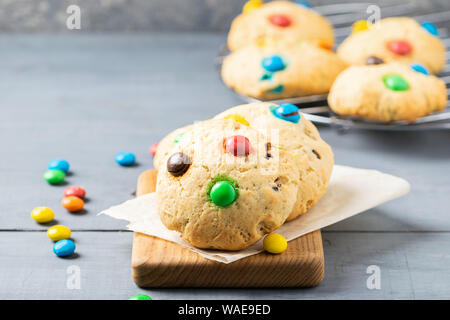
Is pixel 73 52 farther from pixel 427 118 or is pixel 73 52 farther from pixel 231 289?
pixel 231 289

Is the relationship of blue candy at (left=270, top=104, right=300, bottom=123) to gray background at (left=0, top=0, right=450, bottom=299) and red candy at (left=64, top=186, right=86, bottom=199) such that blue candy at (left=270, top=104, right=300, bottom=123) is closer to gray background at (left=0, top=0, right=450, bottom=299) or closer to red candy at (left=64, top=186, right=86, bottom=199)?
gray background at (left=0, top=0, right=450, bottom=299)

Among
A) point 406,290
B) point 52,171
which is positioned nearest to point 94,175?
point 52,171

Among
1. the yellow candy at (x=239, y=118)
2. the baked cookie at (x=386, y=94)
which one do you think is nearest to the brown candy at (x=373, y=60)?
the baked cookie at (x=386, y=94)

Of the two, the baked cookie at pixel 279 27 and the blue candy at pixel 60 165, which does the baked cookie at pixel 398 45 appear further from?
the blue candy at pixel 60 165

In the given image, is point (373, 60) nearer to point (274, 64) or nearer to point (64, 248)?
point (274, 64)

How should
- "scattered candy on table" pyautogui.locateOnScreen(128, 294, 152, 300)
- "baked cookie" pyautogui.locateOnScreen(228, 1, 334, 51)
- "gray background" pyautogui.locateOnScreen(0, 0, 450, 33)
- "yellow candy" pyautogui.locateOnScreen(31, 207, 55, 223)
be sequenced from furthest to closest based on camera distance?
1. "gray background" pyautogui.locateOnScreen(0, 0, 450, 33)
2. "baked cookie" pyautogui.locateOnScreen(228, 1, 334, 51)
3. "yellow candy" pyautogui.locateOnScreen(31, 207, 55, 223)
4. "scattered candy on table" pyautogui.locateOnScreen(128, 294, 152, 300)

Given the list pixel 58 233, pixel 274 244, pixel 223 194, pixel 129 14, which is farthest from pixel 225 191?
pixel 129 14

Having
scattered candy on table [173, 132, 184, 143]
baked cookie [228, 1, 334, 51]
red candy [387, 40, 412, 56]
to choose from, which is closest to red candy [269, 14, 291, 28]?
baked cookie [228, 1, 334, 51]
